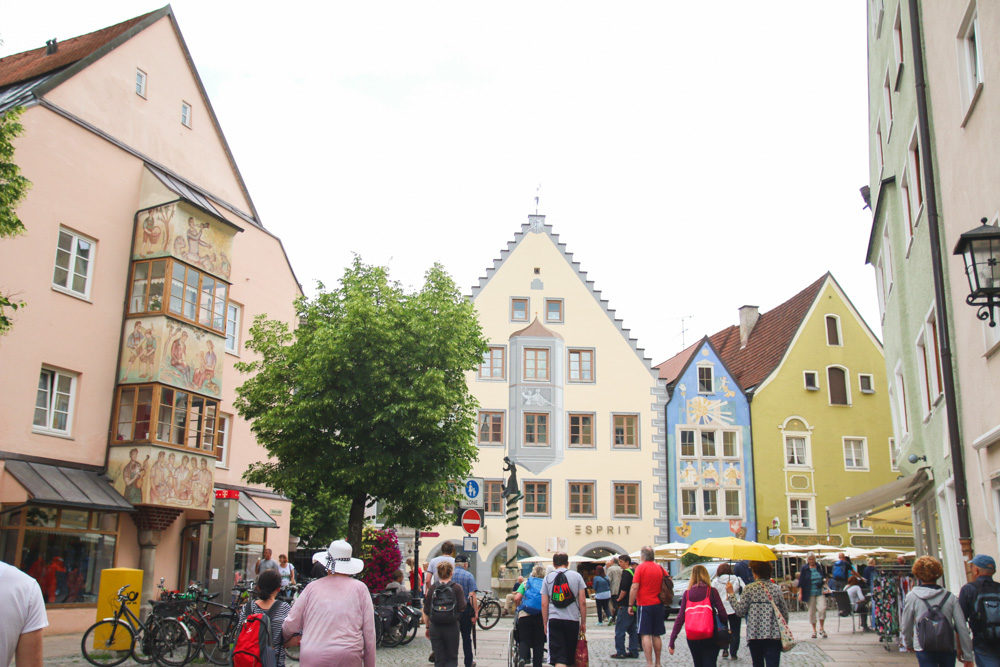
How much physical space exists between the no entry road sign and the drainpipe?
9.36 meters

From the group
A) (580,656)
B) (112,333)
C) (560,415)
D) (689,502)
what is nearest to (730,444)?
(689,502)

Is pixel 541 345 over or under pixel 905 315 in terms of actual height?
over

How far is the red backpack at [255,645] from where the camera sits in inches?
358

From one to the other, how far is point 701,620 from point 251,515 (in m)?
18.2

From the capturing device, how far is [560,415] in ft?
134

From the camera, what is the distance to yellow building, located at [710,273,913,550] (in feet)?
134

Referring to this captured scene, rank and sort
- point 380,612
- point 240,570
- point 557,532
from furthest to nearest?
1. point 557,532
2. point 240,570
3. point 380,612

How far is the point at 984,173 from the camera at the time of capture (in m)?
11.6

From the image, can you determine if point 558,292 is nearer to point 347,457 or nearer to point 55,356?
point 347,457

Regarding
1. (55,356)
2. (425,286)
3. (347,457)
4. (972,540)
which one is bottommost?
(972,540)

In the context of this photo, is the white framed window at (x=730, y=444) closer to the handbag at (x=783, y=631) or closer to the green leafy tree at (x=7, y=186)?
the handbag at (x=783, y=631)

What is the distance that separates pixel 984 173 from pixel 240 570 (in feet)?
73.9

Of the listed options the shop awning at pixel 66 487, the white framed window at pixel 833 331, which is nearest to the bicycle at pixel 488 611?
the shop awning at pixel 66 487

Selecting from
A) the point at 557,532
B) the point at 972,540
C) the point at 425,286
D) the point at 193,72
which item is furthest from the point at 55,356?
the point at 557,532
